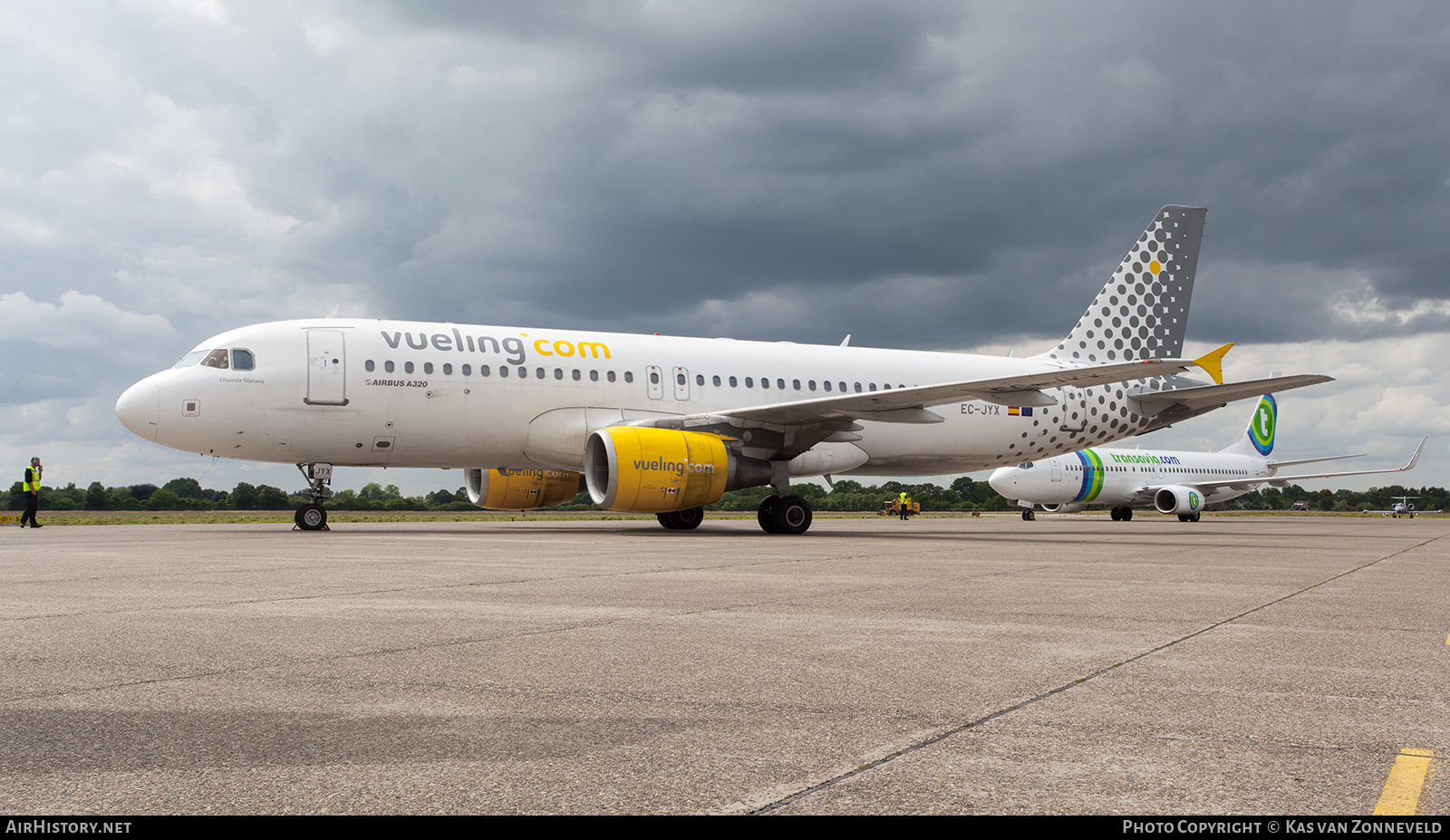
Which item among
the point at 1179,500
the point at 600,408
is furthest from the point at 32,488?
the point at 1179,500

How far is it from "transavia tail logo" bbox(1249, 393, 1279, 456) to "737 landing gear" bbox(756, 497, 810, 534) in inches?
1587

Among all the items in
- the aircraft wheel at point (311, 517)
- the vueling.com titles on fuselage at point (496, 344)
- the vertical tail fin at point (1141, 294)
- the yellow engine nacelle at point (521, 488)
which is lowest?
the aircraft wheel at point (311, 517)

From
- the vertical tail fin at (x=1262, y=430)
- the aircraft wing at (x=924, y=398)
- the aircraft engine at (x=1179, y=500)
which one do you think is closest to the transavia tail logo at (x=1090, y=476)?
the aircraft engine at (x=1179, y=500)

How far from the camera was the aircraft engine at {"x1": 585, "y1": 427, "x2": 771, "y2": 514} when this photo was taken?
15.2 metres

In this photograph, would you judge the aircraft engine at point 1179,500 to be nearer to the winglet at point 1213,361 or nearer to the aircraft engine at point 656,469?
the winglet at point 1213,361

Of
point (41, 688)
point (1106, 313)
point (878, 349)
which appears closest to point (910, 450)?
point (878, 349)

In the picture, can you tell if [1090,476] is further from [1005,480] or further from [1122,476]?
[1005,480]

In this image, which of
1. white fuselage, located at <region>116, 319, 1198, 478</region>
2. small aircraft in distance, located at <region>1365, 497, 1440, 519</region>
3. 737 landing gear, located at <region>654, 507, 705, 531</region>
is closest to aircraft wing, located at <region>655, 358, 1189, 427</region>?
white fuselage, located at <region>116, 319, 1198, 478</region>

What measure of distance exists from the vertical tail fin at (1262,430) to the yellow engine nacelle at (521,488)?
1584 inches

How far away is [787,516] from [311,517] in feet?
26.8

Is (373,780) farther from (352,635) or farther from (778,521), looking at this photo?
(778,521)

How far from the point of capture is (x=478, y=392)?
1662 cm

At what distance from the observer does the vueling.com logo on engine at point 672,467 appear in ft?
50.1
